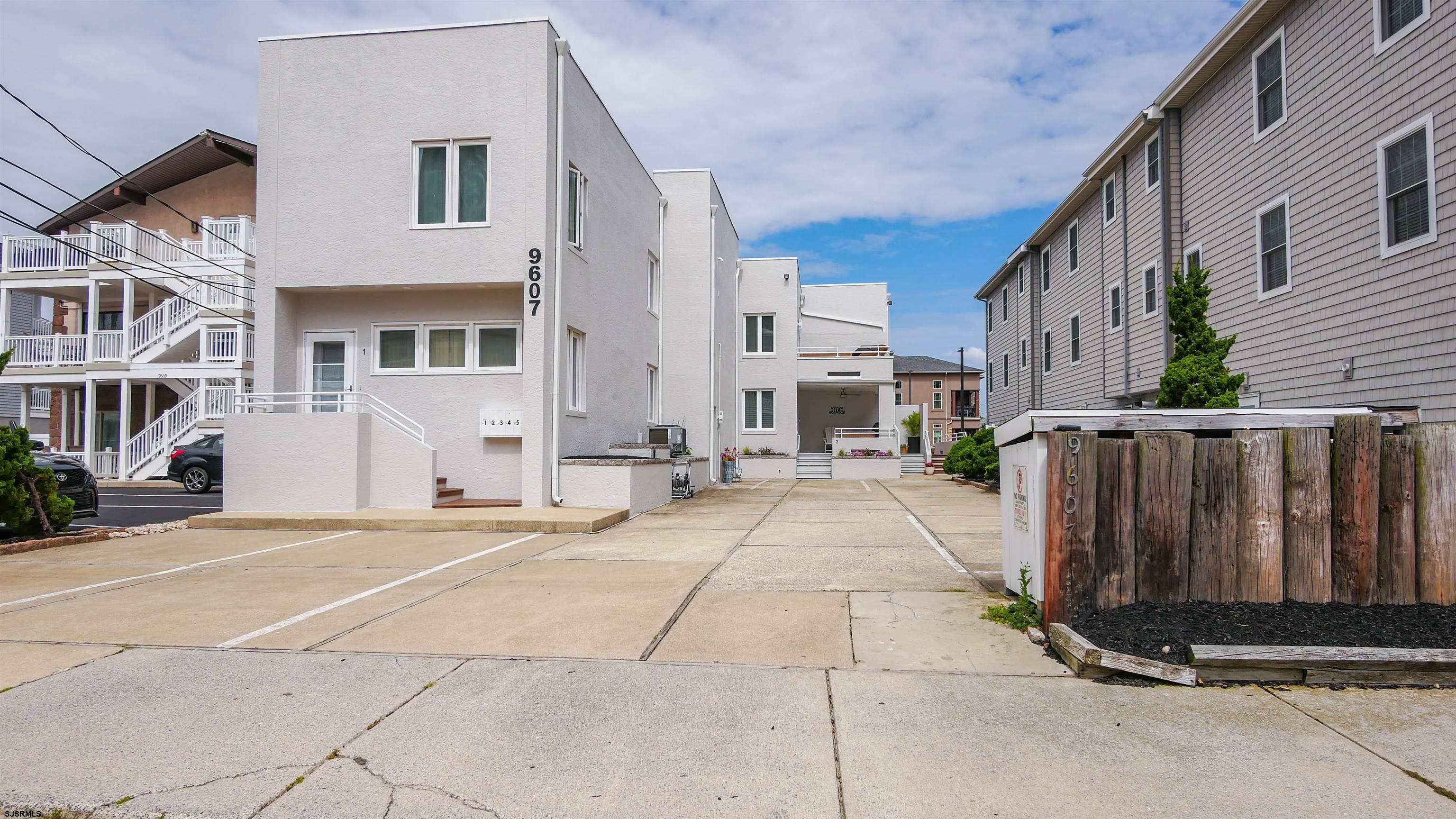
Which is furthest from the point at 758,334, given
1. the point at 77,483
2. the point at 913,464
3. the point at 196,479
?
the point at 77,483

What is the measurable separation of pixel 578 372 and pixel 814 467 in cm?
1518

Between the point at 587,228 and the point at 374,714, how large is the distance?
1188 cm

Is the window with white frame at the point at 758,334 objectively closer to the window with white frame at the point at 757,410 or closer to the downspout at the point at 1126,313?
the window with white frame at the point at 757,410

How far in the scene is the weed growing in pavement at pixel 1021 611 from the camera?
5.43 metres

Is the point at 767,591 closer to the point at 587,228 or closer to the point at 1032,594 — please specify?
the point at 1032,594

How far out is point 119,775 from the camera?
3213mm

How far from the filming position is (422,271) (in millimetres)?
12938

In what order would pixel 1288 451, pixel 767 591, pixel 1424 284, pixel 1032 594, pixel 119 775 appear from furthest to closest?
pixel 1424 284 → pixel 767 591 → pixel 1032 594 → pixel 1288 451 → pixel 119 775

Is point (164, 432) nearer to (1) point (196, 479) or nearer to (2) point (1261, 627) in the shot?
(1) point (196, 479)

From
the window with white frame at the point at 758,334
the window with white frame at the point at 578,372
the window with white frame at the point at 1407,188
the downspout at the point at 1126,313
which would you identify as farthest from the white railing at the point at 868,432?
the window with white frame at the point at 1407,188

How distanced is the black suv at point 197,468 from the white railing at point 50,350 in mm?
7344

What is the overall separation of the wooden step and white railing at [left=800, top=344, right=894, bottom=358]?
19.2 metres

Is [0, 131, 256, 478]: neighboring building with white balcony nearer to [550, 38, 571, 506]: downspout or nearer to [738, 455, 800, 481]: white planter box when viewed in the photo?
[550, 38, 571, 506]: downspout

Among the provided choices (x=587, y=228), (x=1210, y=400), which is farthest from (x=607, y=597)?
(x=587, y=228)
